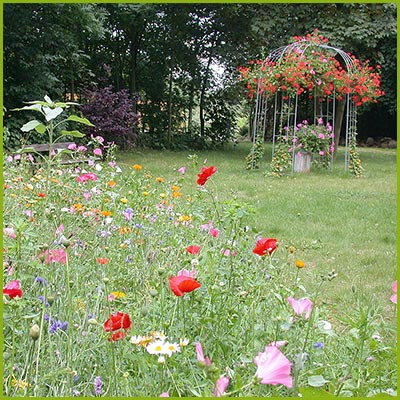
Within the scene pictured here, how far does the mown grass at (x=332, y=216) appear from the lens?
3318 mm

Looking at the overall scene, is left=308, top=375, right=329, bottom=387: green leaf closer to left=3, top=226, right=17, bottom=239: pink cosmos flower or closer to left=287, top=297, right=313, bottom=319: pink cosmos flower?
left=287, top=297, right=313, bottom=319: pink cosmos flower

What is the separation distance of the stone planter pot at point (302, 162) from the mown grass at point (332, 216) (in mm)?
176

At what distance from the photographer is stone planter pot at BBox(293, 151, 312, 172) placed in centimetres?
851

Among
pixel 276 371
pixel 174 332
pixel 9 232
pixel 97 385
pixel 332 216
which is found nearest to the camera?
pixel 276 371

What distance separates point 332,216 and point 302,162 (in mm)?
3534

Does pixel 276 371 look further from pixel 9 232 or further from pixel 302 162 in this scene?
pixel 302 162

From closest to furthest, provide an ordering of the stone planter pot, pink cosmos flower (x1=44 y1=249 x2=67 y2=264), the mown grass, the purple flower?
the purple flower
pink cosmos flower (x1=44 y1=249 x2=67 y2=264)
the mown grass
the stone planter pot

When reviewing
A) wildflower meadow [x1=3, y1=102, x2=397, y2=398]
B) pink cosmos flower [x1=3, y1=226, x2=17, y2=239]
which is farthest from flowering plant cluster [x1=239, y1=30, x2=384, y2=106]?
pink cosmos flower [x1=3, y1=226, x2=17, y2=239]

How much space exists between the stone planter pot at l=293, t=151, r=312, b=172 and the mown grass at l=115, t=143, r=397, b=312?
0.58ft

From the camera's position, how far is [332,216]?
512cm

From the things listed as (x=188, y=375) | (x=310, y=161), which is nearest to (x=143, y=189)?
(x=188, y=375)

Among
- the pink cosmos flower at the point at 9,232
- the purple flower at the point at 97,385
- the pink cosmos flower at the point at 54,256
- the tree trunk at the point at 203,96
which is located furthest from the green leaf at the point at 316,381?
the tree trunk at the point at 203,96

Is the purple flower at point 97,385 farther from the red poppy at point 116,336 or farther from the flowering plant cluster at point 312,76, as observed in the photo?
the flowering plant cluster at point 312,76

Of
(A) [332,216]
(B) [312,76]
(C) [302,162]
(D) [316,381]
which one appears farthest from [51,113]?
(B) [312,76]
